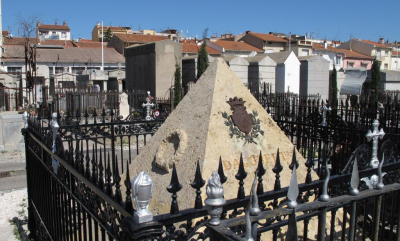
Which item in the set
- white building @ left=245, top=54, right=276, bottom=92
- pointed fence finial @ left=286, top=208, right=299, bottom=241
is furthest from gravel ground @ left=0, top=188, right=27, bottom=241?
white building @ left=245, top=54, right=276, bottom=92

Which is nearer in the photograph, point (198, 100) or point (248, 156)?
point (248, 156)

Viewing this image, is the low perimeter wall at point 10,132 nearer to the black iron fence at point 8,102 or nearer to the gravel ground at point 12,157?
the gravel ground at point 12,157

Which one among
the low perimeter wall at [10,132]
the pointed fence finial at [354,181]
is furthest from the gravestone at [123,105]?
the pointed fence finial at [354,181]

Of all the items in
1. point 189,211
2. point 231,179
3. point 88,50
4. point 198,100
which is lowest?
point 231,179

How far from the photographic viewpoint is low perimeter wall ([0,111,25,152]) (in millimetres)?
10820

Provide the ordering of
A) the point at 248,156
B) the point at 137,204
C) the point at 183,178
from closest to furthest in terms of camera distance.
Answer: the point at 137,204 < the point at 183,178 < the point at 248,156

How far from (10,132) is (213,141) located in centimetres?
983

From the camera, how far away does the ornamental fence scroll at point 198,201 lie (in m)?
1.52

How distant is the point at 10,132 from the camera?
36.0 ft

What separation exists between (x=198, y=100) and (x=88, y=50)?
119 ft

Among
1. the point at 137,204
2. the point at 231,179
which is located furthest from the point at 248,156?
the point at 137,204

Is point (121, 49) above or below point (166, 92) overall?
above

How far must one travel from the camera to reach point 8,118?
1086cm

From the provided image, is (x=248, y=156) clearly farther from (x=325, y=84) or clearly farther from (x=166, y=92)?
(x=325, y=84)
